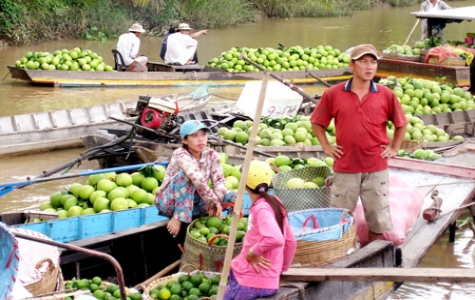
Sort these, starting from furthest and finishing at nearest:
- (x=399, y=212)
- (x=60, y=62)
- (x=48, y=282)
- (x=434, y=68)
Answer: (x=60, y=62) < (x=434, y=68) < (x=399, y=212) < (x=48, y=282)

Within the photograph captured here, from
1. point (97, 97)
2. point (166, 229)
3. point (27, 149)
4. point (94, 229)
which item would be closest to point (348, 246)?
point (166, 229)

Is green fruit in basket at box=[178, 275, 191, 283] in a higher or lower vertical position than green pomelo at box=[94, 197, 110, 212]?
higher

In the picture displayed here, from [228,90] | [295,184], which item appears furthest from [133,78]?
[295,184]

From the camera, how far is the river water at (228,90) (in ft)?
25.1

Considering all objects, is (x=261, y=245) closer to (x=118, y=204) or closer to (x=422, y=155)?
(x=118, y=204)

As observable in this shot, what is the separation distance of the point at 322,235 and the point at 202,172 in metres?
1.02

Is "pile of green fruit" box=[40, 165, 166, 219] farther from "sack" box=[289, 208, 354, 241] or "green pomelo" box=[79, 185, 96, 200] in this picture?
"sack" box=[289, 208, 354, 241]

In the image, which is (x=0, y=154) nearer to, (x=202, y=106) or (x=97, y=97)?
(x=202, y=106)

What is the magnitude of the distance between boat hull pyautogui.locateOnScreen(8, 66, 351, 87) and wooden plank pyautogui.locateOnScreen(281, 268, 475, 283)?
34.0 ft

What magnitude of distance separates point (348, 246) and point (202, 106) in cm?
695

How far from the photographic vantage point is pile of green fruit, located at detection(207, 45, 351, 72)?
1555 cm

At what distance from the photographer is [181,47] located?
15188 millimetres

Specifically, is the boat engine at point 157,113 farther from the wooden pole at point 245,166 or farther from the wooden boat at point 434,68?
the wooden boat at point 434,68

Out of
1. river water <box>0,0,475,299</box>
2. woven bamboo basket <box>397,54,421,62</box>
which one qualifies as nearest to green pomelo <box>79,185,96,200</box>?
river water <box>0,0,475,299</box>
